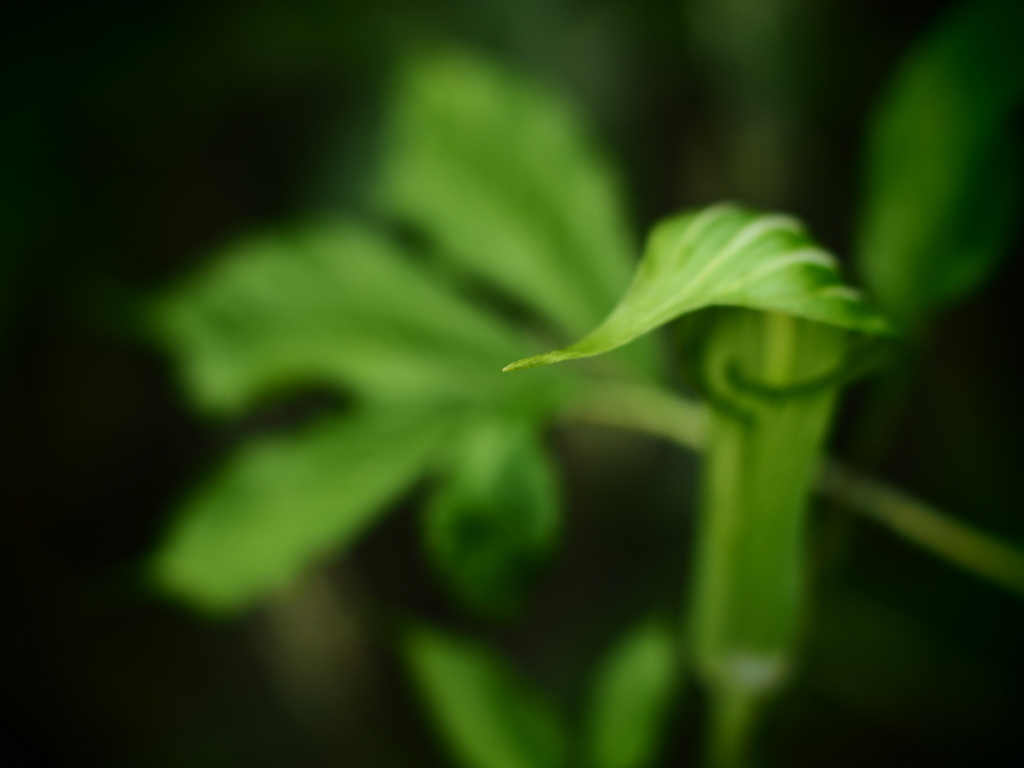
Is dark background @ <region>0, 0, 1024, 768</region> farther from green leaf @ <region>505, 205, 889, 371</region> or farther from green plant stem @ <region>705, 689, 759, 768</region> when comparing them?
green leaf @ <region>505, 205, 889, 371</region>

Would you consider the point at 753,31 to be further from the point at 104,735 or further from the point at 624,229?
the point at 104,735

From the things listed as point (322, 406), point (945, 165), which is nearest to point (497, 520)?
point (945, 165)

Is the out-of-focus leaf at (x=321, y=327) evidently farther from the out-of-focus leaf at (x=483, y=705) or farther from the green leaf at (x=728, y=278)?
the green leaf at (x=728, y=278)

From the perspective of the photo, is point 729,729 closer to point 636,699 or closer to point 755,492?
point 636,699

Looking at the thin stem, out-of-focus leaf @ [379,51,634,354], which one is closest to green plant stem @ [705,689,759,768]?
the thin stem

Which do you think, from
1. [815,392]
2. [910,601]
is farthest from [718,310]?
[910,601]

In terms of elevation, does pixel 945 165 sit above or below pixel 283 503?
above

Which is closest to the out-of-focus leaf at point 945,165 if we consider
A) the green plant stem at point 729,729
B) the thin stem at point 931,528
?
the thin stem at point 931,528
